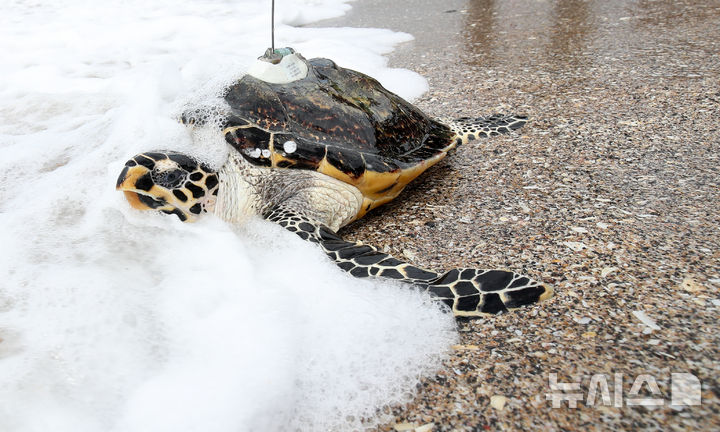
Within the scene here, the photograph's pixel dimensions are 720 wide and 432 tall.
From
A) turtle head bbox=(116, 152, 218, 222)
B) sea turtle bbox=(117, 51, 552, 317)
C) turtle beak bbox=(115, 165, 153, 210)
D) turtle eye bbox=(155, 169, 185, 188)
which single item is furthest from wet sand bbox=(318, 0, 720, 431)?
turtle beak bbox=(115, 165, 153, 210)

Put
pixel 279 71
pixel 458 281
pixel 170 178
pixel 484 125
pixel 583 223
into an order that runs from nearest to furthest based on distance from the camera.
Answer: pixel 458 281 → pixel 583 223 → pixel 170 178 → pixel 279 71 → pixel 484 125

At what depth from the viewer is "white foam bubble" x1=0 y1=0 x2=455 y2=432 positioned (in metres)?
1.50

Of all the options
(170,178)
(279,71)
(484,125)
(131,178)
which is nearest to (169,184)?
(170,178)

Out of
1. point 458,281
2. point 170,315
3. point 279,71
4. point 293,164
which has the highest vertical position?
point 279,71

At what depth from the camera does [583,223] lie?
2.19 m

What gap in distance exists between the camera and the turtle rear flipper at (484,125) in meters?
3.18

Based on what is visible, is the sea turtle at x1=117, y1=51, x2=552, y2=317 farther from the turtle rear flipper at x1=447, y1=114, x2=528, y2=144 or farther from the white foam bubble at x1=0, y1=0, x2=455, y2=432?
the turtle rear flipper at x1=447, y1=114, x2=528, y2=144

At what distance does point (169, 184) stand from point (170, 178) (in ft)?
0.10

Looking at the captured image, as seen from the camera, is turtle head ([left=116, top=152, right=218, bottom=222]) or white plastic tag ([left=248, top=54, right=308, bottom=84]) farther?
white plastic tag ([left=248, top=54, right=308, bottom=84])

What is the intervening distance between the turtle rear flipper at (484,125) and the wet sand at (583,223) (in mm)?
95

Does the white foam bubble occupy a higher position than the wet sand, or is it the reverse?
the wet sand

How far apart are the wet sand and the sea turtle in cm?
24

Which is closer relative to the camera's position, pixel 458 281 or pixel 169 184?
pixel 458 281

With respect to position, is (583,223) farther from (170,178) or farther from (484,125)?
(170,178)
